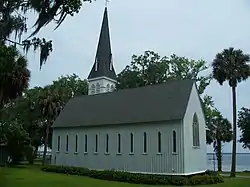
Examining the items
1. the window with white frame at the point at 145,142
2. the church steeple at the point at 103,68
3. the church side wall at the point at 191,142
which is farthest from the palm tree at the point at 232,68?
the church steeple at the point at 103,68

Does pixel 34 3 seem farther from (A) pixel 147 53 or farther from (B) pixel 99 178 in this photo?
(A) pixel 147 53

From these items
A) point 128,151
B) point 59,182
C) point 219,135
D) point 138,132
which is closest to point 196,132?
point 138,132

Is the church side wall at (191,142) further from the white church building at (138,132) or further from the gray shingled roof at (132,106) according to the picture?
the gray shingled roof at (132,106)

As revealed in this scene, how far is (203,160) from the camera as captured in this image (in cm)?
3506

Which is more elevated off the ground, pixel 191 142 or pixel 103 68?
pixel 103 68

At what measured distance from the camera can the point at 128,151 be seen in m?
35.5

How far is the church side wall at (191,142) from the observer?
32062mm

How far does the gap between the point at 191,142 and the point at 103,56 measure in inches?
1038

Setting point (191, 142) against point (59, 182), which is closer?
point (59, 182)

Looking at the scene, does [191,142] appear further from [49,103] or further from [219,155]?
[49,103]

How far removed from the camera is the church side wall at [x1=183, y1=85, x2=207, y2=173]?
32062 mm

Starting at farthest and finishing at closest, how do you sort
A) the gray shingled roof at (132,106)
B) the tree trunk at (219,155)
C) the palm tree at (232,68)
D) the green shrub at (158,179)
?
the tree trunk at (219,155), the palm tree at (232,68), the gray shingled roof at (132,106), the green shrub at (158,179)

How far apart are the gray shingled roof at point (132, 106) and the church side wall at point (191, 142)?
0.93 m

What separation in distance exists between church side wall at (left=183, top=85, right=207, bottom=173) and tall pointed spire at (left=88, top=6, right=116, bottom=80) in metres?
22.8
